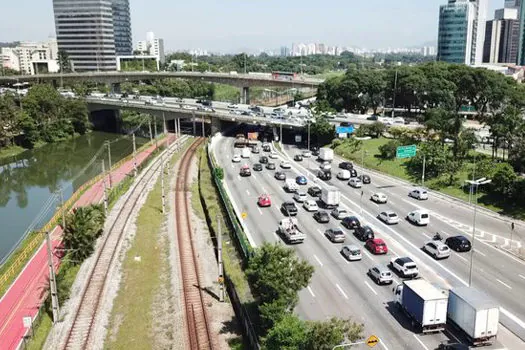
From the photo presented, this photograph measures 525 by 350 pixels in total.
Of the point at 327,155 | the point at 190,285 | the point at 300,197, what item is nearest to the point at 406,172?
the point at 327,155

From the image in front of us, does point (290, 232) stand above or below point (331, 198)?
below

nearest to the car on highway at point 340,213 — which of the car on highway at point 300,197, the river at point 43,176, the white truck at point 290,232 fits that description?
the white truck at point 290,232

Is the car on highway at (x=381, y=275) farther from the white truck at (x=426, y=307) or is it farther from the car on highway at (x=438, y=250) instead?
the car on highway at (x=438, y=250)

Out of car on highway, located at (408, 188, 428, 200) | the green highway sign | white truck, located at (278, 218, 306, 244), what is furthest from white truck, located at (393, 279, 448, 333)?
the green highway sign

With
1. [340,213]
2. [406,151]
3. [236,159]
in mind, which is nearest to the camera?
[340,213]

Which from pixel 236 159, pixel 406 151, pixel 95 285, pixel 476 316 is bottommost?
pixel 95 285

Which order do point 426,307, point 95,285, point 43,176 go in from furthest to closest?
point 43,176 → point 95,285 → point 426,307

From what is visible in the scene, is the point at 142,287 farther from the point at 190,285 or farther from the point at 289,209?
the point at 289,209
